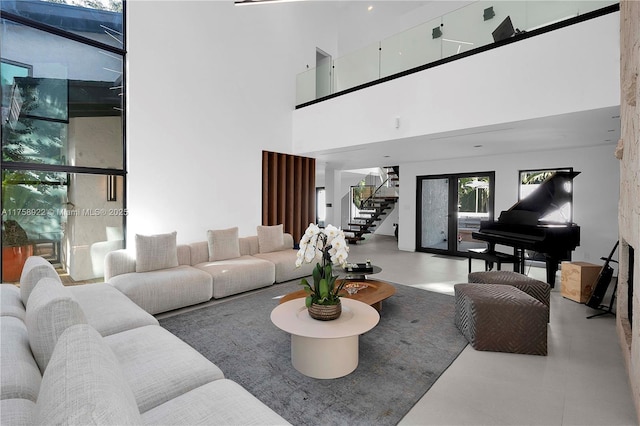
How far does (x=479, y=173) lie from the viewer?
738 cm

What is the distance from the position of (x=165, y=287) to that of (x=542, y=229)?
17.8ft

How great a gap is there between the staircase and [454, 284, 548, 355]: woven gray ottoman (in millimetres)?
7423

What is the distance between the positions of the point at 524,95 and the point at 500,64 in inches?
22.5

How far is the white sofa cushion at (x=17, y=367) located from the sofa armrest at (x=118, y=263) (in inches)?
81.3

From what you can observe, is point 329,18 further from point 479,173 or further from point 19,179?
point 19,179

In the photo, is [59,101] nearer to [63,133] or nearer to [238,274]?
[63,133]

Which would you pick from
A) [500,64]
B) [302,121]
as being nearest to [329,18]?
[302,121]

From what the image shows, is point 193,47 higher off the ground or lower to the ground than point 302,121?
higher

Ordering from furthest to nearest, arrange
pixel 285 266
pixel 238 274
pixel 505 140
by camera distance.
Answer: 1. pixel 505 140
2. pixel 285 266
3. pixel 238 274

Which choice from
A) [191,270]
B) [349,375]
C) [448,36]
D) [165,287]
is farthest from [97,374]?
[448,36]

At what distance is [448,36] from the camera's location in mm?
4883

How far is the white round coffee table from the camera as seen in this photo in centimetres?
237

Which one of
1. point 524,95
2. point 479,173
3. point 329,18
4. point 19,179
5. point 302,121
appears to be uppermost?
point 329,18

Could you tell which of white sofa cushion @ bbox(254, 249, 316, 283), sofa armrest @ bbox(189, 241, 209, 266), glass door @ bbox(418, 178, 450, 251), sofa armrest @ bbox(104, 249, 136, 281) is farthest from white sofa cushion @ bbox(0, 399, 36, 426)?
glass door @ bbox(418, 178, 450, 251)
